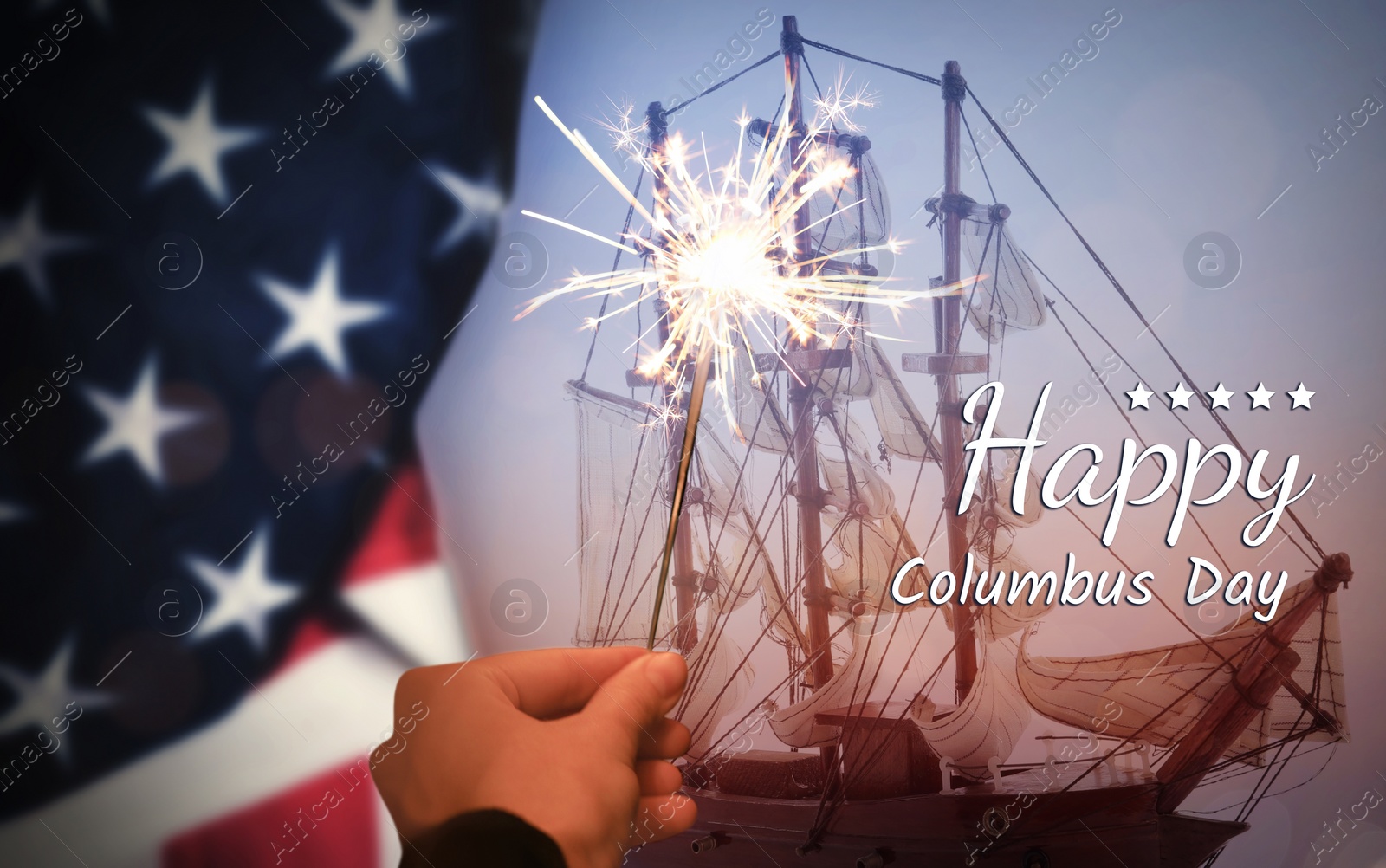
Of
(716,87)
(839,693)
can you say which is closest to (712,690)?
(839,693)

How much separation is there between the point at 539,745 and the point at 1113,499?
1.28 meters

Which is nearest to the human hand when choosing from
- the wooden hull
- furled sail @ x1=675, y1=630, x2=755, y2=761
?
furled sail @ x1=675, y1=630, x2=755, y2=761

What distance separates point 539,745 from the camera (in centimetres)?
98

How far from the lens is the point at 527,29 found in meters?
1.89

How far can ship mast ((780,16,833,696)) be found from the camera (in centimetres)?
173

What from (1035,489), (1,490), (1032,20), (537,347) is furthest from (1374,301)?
(1,490)

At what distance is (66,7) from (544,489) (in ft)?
5.32

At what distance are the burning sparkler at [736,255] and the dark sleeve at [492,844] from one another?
103 cm

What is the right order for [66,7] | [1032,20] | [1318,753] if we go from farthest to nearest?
1. [66,7]
2. [1032,20]
3. [1318,753]

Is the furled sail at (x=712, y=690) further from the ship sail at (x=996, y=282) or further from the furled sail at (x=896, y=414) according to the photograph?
the ship sail at (x=996, y=282)

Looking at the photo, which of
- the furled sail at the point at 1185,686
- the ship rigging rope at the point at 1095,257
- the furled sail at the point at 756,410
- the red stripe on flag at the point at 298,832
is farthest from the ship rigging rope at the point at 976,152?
the red stripe on flag at the point at 298,832

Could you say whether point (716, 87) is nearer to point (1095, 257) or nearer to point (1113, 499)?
point (1095, 257)

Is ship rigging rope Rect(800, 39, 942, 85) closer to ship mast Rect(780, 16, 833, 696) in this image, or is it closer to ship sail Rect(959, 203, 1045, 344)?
ship mast Rect(780, 16, 833, 696)

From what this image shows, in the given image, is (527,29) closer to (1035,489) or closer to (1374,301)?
(1035,489)
